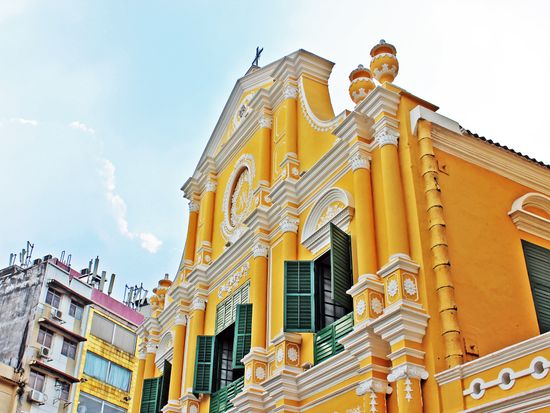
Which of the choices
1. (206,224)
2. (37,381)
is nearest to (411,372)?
(206,224)

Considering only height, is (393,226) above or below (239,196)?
below

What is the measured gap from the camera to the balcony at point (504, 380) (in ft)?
23.4

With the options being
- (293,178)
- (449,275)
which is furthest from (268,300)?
(449,275)

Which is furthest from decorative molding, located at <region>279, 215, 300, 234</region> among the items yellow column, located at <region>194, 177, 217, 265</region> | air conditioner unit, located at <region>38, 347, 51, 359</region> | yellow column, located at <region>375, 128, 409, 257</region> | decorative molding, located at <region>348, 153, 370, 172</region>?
air conditioner unit, located at <region>38, 347, 51, 359</region>

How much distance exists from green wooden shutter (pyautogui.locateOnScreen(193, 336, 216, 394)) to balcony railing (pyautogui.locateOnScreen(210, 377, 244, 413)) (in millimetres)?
247

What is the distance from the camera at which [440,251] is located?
372 inches

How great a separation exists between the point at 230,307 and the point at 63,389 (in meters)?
16.1

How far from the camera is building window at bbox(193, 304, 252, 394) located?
13.2m

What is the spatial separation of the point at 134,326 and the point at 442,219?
2456 centimetres

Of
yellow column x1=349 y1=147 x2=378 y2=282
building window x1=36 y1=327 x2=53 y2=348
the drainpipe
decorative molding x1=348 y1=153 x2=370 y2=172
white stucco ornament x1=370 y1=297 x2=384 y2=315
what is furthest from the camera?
building window x1=36 y1=327 x2=53 y2=348

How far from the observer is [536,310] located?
1016cm

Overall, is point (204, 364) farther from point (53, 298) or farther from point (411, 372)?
point (53, 298)

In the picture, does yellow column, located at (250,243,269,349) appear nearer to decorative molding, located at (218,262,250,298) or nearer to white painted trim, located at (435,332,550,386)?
decorative molding, located at (218,262,250,298)

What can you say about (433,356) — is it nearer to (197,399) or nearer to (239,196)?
(197,399)
